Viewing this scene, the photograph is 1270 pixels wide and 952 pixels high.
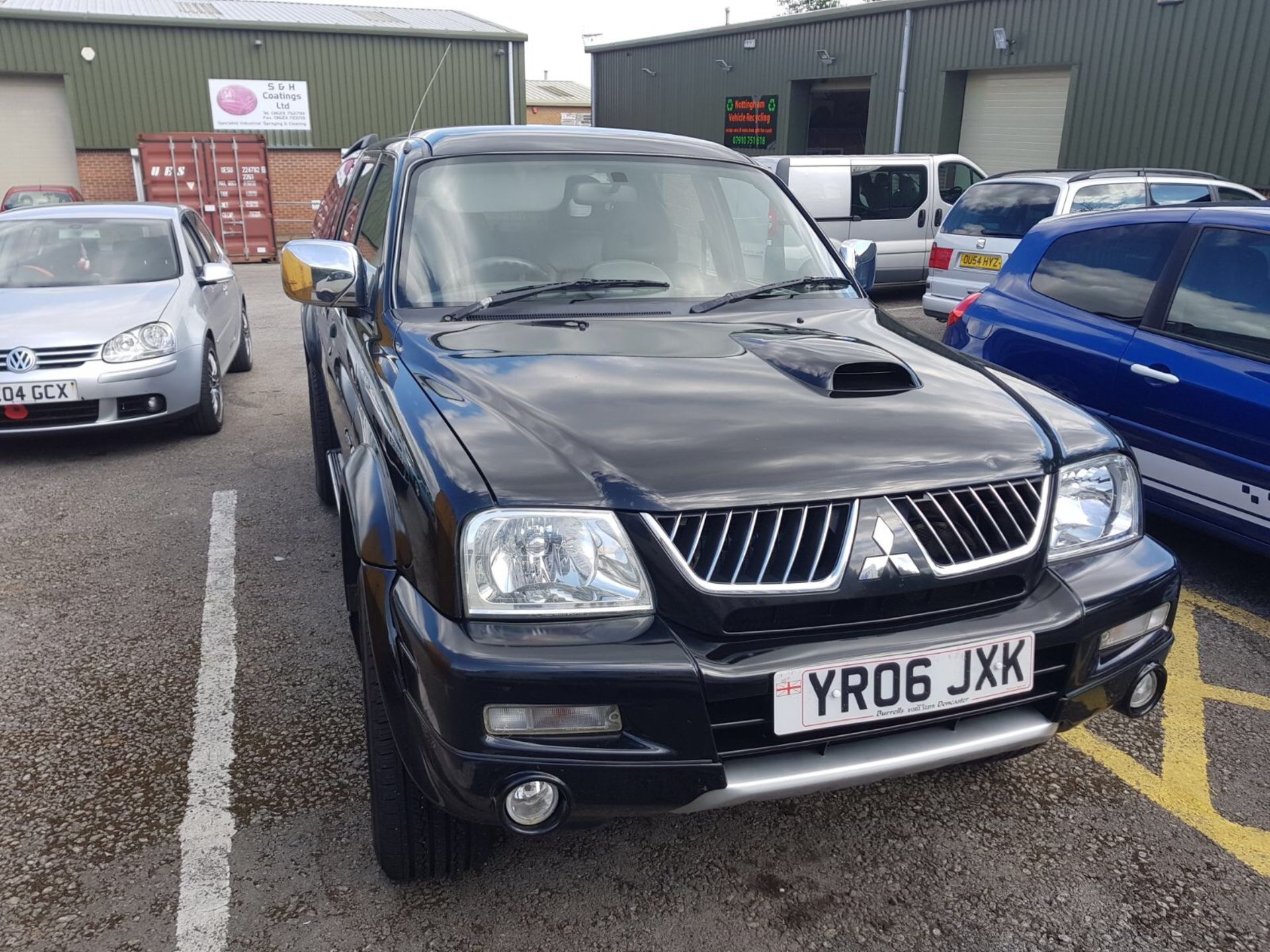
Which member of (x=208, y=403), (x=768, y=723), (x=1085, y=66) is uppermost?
(x=1085, y=66)

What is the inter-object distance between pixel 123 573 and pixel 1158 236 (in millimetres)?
4760

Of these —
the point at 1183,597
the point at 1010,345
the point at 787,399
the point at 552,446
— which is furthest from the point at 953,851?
the point at 1010,345

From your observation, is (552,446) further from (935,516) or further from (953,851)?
(953,851)

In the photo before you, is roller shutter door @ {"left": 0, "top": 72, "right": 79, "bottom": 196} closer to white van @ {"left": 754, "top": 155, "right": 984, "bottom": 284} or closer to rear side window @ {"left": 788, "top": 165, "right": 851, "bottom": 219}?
white van @ {"left": 754, "top": 155, "right": 984, "bottom": 284}

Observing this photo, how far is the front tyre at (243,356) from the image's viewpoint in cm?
856

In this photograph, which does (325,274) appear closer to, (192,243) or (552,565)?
(552,565)

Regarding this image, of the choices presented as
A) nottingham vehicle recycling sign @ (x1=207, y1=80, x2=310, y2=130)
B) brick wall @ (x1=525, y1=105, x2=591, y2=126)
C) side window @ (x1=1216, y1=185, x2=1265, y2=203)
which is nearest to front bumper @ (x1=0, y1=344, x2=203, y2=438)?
side window @ (x1=1216, y1=185, x2=1265, y2=203)

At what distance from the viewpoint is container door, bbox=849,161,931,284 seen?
1220 centimetres

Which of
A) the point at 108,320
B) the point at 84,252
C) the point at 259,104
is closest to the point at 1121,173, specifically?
the point at 108,320

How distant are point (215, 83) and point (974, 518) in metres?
26.0

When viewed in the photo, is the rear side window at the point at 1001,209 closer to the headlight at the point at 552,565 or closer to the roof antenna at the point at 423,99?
the roof antenna at the point at 423,99

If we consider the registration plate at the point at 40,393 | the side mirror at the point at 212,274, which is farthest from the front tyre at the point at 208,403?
the registration plate at the point at 40,393

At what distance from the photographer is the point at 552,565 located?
6.34ft

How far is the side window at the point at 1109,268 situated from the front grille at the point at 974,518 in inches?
103
